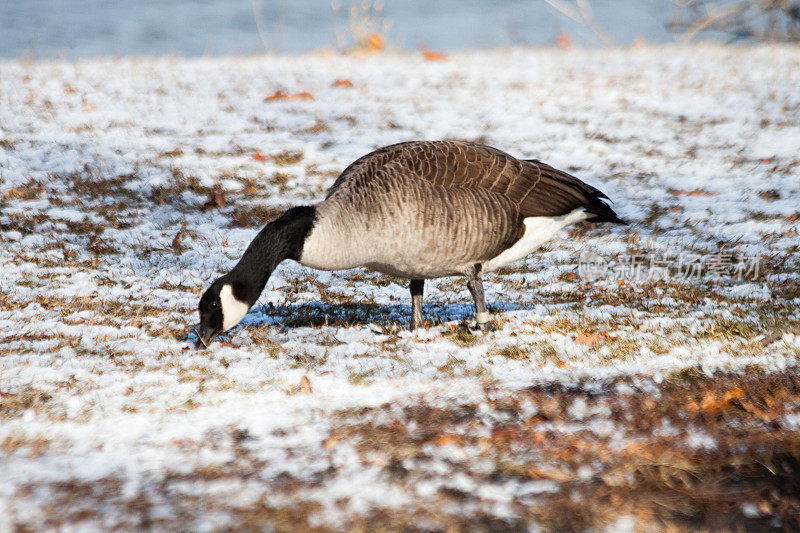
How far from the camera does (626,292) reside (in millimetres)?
6574

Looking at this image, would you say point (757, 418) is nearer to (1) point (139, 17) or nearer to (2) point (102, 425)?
(2) point (102, 425)

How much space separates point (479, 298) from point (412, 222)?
1.02 m

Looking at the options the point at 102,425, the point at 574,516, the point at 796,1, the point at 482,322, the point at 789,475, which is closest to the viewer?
the point at 574,516

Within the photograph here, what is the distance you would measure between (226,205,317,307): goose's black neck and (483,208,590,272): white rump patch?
1.51 metres

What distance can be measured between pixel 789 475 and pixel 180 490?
298cm

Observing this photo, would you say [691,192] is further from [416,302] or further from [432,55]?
[432,55]

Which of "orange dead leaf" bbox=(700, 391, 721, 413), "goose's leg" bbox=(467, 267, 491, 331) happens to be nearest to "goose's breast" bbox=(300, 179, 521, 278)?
"goose's leg" bbox=(467, 267, 491, 331)

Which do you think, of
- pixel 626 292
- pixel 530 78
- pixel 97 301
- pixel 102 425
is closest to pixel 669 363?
pixel 626 292

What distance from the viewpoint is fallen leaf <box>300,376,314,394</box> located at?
4605 mm

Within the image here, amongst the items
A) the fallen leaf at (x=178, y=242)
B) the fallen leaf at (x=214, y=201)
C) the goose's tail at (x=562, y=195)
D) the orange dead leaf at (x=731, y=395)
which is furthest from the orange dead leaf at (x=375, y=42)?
the orange dead leaf at (x=731, y=395)

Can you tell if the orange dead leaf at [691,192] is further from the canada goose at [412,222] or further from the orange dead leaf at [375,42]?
the orange dead leaf at [375,42]

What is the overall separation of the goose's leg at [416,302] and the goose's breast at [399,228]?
0.64 m

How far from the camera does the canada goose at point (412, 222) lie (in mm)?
4969

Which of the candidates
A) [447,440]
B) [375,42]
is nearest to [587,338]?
[447,440]
